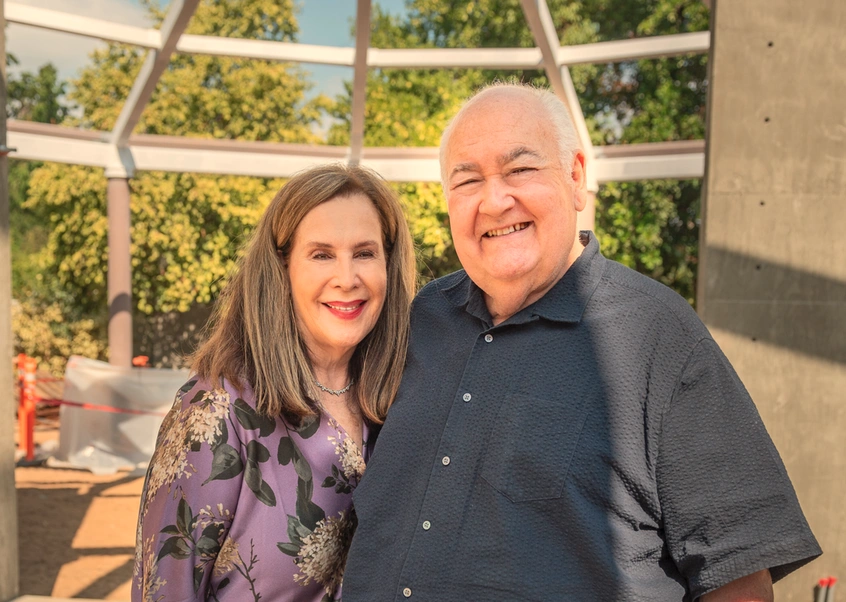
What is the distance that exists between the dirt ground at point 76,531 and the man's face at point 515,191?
5.46 metres

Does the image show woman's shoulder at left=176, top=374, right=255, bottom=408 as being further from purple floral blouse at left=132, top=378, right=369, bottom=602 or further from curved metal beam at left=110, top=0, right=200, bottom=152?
curved metal beam at left=110, top=0, right=200, bottom=152

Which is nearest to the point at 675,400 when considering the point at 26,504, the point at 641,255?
the point at 26,504

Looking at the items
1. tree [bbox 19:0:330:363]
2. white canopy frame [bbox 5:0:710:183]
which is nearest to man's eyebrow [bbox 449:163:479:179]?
white canopy frame [bbox 5:0:710:183]

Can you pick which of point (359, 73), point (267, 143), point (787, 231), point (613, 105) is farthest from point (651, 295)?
point (613, 105)

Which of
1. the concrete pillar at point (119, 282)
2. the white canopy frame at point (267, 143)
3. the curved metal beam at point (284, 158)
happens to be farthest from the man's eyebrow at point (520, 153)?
the concrete pillar at point (119, 282)

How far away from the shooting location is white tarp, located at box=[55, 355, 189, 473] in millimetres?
10898

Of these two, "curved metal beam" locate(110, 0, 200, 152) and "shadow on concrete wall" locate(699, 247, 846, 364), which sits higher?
"curved metal beam" locate(110, 0, 200, 152)

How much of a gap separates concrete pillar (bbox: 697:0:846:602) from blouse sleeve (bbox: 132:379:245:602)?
3.00 m

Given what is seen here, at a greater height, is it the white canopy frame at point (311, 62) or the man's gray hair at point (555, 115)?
the white canopy frame at point (311, 62)

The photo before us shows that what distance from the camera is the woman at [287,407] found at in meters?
2.02

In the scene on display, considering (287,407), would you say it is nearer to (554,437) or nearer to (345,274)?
(345,274)

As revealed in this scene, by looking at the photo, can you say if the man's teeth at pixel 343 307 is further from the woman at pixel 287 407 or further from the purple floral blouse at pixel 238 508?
the purple floral blouse at pixel 238 508

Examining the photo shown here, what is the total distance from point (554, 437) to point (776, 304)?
2.87 m

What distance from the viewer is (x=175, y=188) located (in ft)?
58.1
